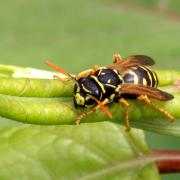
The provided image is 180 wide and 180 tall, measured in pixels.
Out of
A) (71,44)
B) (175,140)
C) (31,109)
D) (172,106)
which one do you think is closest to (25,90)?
(31,109)

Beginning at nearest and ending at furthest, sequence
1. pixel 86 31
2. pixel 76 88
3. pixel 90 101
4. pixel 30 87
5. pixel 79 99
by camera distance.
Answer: pixel 30 87 → pixel 79 99 → pixel 76 88 → pixel 90 101 → pixel 86 31

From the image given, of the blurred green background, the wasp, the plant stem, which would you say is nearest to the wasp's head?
the wasp

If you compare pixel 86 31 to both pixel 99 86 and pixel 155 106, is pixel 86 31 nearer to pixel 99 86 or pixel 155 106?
pixel 99 86

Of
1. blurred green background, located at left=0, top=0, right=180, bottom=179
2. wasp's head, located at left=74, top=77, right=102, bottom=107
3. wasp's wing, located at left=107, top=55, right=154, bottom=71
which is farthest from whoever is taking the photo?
blurred green background, located at left=0, top=0, right=180, bottom=179

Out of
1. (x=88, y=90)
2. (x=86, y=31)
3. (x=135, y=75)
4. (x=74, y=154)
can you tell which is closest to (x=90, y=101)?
(x=88, y=90)

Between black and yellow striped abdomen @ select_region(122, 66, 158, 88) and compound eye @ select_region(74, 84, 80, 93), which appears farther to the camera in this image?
black and yellow striped abdomen @ select_region(122, 66, 158, 88)

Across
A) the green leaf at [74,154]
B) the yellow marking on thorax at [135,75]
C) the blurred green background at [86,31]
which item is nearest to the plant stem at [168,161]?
the green leaf at [74,154]

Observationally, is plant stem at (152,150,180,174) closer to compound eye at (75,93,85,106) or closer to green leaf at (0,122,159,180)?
green leaf at (0,122,159,180)
